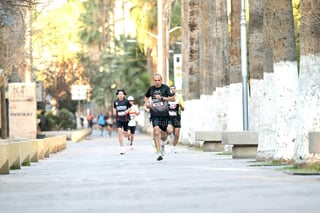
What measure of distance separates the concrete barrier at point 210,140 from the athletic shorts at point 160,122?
6.97 meters

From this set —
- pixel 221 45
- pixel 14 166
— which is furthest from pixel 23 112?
pixel 14 166

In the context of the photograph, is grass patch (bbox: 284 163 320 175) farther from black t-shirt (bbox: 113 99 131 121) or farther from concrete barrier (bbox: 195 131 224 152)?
black t-shirt (bbox: 113 99 131 121)

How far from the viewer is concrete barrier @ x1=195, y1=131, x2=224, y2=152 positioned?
31.8 metres

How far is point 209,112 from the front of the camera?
3878 centimetres

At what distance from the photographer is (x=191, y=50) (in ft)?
139

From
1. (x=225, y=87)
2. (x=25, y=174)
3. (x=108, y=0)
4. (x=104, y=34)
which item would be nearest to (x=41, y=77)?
(x=108, y=0)

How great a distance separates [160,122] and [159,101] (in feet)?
1.91

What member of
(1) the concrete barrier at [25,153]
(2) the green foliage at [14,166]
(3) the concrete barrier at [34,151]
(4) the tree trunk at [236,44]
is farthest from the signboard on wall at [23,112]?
(2) the green foliage at [14,166]

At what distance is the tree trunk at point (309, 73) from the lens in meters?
17.8

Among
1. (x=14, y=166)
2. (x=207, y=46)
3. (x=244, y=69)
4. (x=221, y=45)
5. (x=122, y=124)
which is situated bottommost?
(x=14, y=166)

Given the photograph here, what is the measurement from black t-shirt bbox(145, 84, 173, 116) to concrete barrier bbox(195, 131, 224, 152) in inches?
293

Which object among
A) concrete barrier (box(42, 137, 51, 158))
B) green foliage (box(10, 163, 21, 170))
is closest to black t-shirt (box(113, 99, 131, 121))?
concrete barrier (box(42, 137, 51, 158))

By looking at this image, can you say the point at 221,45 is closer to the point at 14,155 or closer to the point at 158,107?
the point at 158,107

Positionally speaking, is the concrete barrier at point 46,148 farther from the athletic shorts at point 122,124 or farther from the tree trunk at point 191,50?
the tree trunk at point 191,50
